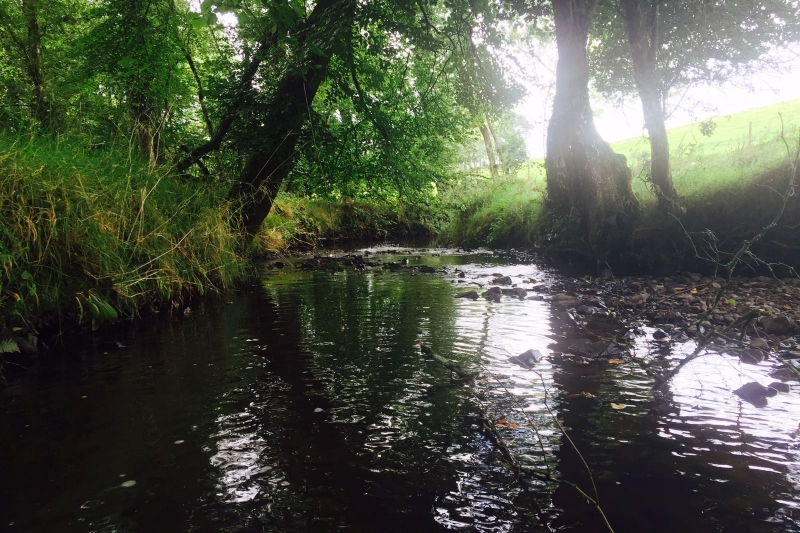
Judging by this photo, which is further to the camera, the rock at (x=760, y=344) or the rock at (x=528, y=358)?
the rock at (x=760, y=344)

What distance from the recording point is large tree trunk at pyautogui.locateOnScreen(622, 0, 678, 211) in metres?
10.2

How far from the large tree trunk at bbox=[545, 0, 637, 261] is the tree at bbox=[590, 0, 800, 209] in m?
0.84

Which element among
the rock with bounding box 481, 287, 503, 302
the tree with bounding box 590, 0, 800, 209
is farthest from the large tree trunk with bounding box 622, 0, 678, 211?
the rock with bounding box 481, 287, 503, 302

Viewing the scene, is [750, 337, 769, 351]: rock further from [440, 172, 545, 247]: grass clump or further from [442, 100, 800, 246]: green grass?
[440, 172, 545, 247]: grass clump

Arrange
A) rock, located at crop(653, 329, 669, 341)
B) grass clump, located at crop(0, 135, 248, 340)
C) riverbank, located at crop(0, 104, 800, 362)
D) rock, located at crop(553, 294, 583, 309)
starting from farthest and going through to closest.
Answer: rock, located at crop(553, 294, 583, 309), rock, located at crop(653, 329, 669, 341), riverbank, located at crop(0, 104, 800, 362), grass clump, located at crop(0, 135, 248, 340)

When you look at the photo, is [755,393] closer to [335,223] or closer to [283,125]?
[283,125]

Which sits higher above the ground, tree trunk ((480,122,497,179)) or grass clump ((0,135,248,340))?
tree trunk ((480,122,497,179))

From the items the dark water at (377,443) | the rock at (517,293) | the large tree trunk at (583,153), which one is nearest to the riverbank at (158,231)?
the large tree trunk at (583,153)

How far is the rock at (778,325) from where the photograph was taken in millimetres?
5684

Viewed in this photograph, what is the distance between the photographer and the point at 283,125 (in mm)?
10484

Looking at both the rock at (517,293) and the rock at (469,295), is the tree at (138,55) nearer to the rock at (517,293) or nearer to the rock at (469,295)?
the rock at (469,295)

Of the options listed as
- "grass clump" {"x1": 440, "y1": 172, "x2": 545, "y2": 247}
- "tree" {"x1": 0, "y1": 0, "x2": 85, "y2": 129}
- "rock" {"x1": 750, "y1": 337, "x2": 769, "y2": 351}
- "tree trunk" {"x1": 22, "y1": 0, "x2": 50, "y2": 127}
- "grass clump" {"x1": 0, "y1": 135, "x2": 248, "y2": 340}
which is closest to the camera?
"rock" {"x1": 750, "y1": 337, "x2": 769, "y2": 351}

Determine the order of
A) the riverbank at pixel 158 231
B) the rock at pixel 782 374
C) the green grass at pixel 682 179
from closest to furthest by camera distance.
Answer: the rock at pixel 782 374 → the riverbank at pixel 158 231 → the green grass at pixel 682 179

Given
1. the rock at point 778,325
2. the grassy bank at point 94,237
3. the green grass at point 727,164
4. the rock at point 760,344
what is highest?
the green grass at point 727,164
